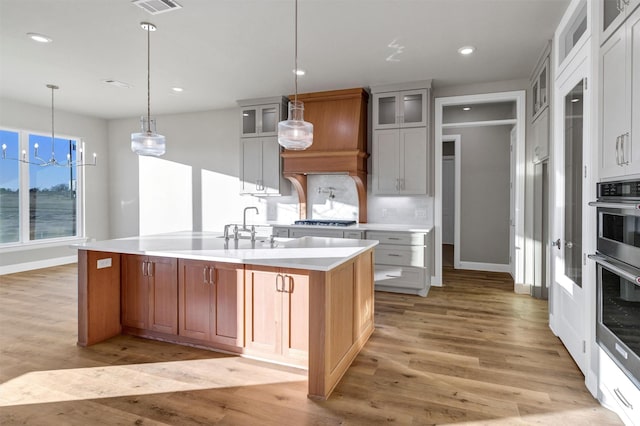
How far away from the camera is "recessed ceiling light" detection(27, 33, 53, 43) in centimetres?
349

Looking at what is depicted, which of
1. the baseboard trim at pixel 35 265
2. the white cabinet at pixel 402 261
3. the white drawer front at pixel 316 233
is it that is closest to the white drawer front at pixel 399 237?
the white cabinet at pixel 402 261

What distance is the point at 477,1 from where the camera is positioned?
2850mm

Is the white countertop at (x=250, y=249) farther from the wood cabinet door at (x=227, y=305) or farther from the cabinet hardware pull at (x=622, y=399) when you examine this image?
the cabinet hardware pull at (x=622, y=399)

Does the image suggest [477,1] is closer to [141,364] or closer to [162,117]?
[141,364]

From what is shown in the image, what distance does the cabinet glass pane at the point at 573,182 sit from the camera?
8.78 ft

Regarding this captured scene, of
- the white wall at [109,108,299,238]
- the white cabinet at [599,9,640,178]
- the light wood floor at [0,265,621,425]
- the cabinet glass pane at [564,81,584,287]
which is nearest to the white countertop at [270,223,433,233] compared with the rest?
the white wall at [109,108,299,238]

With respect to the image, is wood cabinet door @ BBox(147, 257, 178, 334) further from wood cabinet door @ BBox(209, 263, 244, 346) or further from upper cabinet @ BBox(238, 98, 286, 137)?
upper cabinet @ BBox(238, 98, 286, 137)

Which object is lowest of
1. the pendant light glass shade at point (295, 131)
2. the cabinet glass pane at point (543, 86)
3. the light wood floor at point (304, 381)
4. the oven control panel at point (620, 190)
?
the light wood floor at point (304, 381)

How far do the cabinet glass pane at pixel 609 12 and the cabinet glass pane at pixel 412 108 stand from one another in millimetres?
2542

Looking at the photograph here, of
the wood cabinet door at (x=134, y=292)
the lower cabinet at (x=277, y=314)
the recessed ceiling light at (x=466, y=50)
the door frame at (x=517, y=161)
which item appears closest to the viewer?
the lower cabinet at (x=277, y=314)

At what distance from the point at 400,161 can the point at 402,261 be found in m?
1.33

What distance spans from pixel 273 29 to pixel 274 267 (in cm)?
221

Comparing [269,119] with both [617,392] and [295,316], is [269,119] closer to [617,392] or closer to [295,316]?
[295,316]

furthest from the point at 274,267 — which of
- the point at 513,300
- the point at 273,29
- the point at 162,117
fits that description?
the point at 162,117
